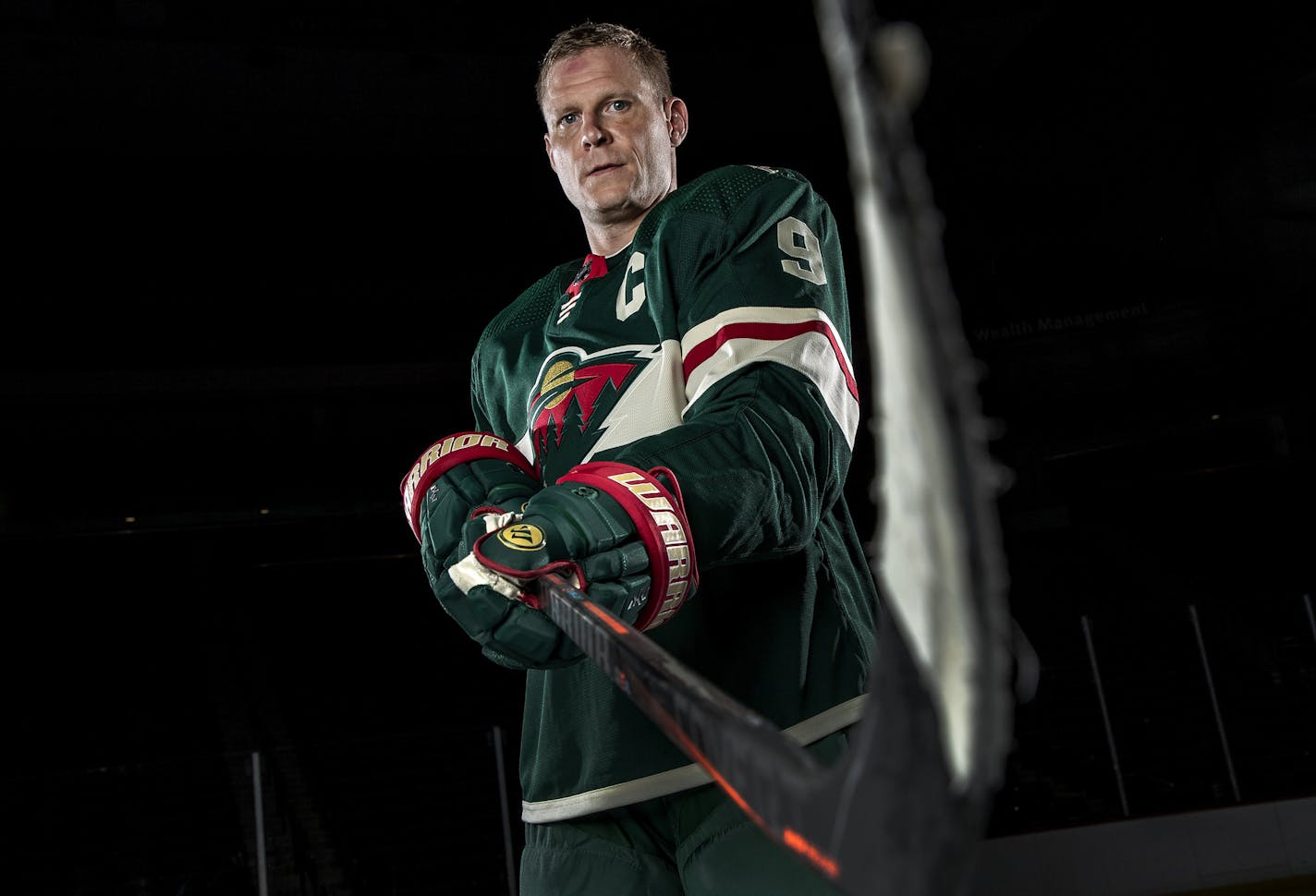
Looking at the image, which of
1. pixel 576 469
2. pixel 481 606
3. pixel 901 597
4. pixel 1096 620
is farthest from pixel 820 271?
pixel 1096 620

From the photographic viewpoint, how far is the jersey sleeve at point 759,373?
0.87m

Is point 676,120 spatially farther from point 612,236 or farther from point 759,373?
point 759,373

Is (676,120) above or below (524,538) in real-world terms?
above

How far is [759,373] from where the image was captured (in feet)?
3.10

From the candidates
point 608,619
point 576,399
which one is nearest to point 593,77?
point 576,399

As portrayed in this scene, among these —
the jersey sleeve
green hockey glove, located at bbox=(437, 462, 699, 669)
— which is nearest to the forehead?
the jersey sleeve

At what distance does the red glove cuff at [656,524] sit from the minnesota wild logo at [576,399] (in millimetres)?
298

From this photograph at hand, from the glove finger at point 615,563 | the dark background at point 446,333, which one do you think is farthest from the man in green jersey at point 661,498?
the dark background at point 446,333

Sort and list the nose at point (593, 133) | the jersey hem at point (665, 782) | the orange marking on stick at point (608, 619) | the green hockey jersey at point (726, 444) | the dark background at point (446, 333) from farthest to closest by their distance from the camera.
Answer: the dark background at point (446, 333), the nose at point (593, 133), the jersey hem at point (665, 782), the green hockey jersey at point (726, 444), the orange marking on stick at point (608, 619)

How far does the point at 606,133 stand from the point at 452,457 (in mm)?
430

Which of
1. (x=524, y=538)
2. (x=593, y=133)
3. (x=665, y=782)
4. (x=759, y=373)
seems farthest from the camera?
(x=593, y=133)

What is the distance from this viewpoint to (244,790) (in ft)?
14.2

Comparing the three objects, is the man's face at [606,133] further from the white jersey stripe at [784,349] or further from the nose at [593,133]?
the white jersey stripe at [784,349]

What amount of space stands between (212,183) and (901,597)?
921cm
